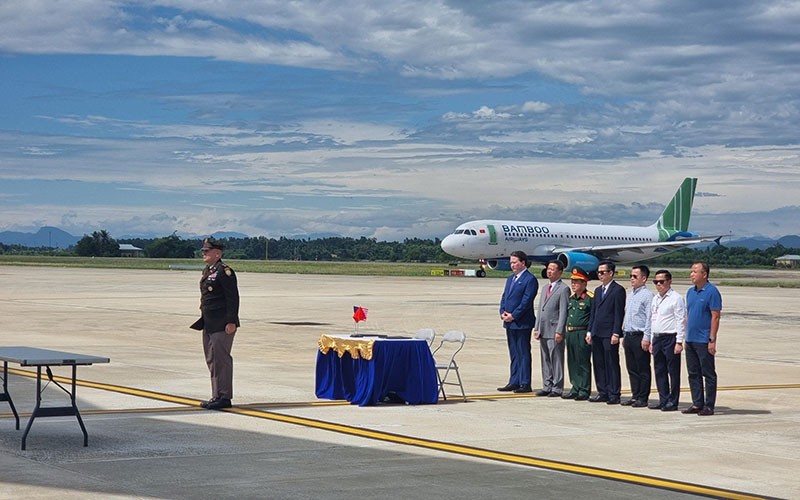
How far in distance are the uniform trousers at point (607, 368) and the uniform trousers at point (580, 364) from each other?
137 millimetres

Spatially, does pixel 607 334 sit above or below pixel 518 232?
below

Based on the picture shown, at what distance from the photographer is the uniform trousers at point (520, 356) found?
52.6 ft

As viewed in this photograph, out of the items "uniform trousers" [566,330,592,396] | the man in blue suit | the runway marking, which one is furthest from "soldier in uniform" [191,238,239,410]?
"uniform trousers" [566,330,592,396]

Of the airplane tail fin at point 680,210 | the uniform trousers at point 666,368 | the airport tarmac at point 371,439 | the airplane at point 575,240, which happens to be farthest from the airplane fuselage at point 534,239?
the uniform trousers at point 666,368

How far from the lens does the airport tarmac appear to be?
921cm

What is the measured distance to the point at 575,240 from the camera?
245 ft

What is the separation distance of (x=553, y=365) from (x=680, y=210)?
249 feet

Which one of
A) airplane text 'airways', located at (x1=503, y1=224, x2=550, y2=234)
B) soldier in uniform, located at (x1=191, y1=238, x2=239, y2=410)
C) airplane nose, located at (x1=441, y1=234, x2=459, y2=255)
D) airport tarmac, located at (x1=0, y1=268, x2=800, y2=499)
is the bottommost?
airport tarmac, located at (x1=0, y1=268, x2=800, y2=499)

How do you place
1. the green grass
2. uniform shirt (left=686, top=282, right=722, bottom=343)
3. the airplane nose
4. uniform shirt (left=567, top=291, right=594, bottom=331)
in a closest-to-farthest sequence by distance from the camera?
uniform shirt (left=686, top=282, right=722, bottom=343) < uniform shirt (left=567, top=291, right=594, bottom=331) < the airplane nose < the green grass

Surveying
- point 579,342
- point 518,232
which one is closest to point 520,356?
point 579,342

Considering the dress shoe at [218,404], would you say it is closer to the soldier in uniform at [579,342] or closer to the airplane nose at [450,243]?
the soldier in uniform at [579,342]

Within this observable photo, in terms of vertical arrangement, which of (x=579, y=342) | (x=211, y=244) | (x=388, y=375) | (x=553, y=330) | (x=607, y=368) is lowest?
(x=388, y=375)

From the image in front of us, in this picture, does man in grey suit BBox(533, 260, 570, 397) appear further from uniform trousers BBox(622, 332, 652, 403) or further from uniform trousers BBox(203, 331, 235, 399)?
uniform trousers BBox(203, 331, 235, 399)

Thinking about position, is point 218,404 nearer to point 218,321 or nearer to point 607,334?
point 218,321
